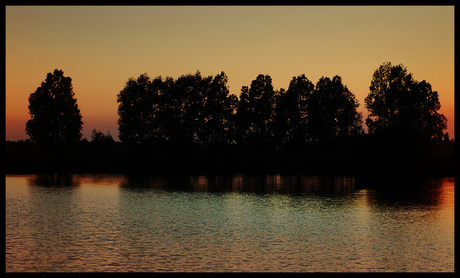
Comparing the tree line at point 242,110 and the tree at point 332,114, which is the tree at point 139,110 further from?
the tree at point 332,114

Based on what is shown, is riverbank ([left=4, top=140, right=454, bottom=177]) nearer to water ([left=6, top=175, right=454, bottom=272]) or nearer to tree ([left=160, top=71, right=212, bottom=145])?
tree ([left=160, top=71, right=212, bottom=145])

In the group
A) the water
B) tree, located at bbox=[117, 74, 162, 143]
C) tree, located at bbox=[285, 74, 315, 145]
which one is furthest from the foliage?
the water

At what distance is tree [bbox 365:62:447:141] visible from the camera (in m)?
109

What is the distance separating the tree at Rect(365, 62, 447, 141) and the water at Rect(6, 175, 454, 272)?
175 feet

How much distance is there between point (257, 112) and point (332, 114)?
1728 cm

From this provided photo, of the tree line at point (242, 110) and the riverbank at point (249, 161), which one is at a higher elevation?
the tree line at point (242, 110)

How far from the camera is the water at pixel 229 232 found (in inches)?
1006

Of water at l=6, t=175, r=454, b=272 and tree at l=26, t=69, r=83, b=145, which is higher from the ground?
tree at l=26, t=69, r=83, b=145

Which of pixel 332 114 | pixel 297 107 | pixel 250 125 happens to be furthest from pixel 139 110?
pixel 332 114

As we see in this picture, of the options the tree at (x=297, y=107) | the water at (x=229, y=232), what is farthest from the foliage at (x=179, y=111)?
the water at (x=229, y=232)

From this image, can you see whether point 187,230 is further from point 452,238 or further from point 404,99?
point 404,99

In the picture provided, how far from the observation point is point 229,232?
34.0 meters

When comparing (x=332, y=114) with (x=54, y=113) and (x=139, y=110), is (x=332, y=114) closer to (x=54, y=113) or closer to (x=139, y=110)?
(x=139, y=110)

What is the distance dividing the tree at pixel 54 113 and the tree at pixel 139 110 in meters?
13.7
